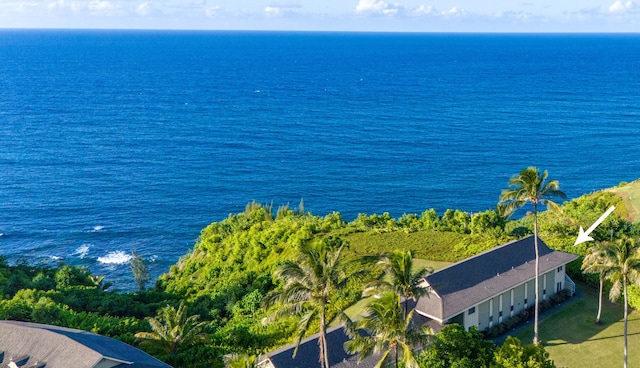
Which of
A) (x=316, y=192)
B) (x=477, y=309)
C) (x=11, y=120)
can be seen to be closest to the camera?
(x=477, y=309)

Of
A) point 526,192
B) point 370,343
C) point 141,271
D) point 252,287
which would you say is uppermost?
point 526,192

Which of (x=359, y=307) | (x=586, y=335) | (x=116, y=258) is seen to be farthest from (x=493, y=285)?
(x=116, y=258)

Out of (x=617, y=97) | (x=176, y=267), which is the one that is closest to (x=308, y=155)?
(x=176, y=267)

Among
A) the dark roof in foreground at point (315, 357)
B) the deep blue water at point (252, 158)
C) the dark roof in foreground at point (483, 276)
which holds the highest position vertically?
the dark roof in foreground at point (483, 276)

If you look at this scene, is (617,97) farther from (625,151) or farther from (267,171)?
(267,171)

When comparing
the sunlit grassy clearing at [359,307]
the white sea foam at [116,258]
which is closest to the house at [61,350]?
the sunlit grassy clearing at [359,307]

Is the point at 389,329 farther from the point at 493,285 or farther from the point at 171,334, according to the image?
the point at 493,285

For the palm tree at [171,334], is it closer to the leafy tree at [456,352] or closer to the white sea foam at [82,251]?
the leafy tree at [456,352]
